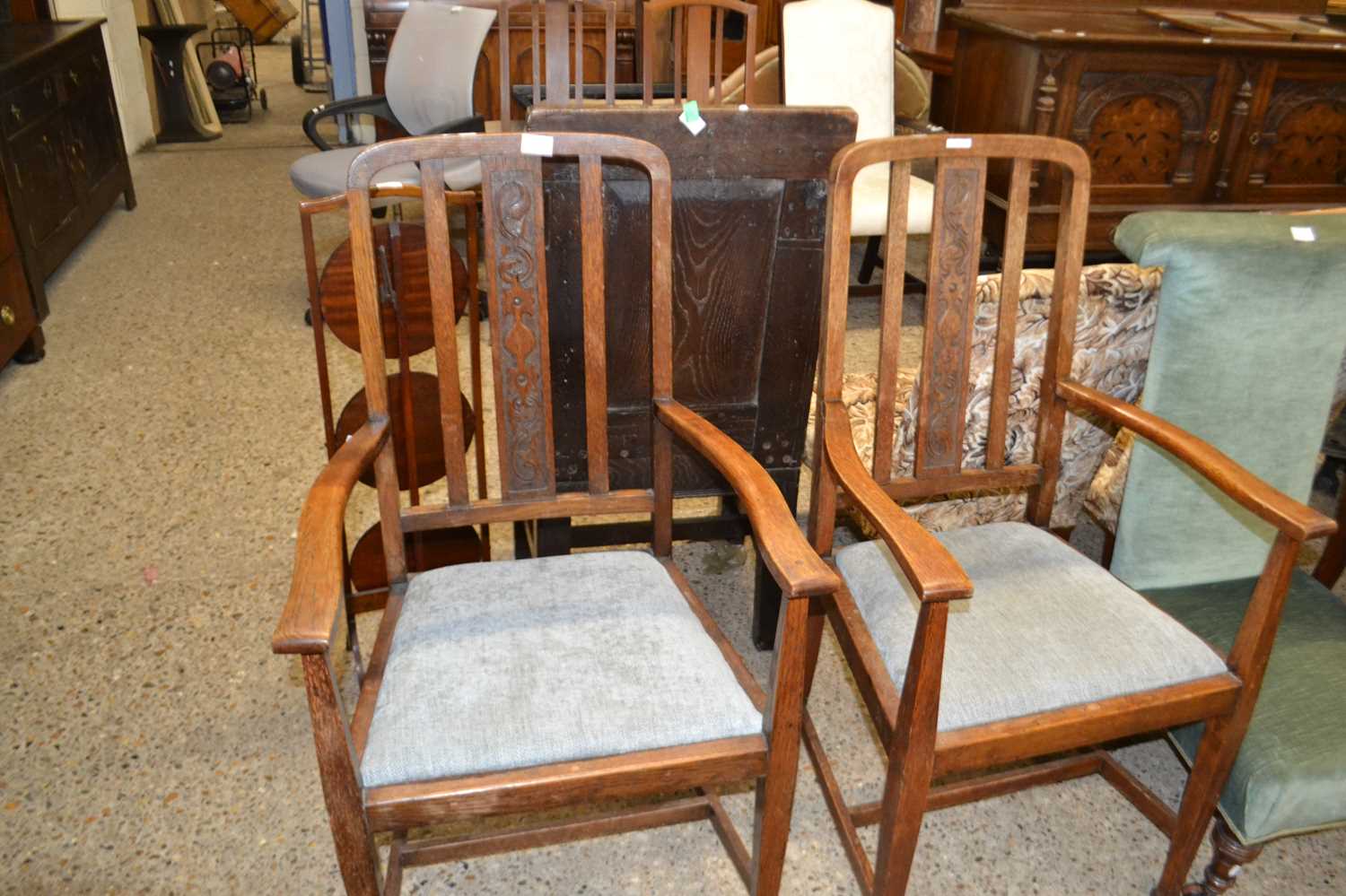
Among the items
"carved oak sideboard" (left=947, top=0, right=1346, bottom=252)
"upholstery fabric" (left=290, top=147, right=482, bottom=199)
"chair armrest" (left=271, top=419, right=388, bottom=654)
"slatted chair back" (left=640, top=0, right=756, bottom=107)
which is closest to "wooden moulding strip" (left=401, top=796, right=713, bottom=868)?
"chair armrest" (left=271, top=419, right=388, bottom=654)

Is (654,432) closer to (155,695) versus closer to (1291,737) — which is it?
(1291,737)

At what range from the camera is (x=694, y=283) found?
1.65 m

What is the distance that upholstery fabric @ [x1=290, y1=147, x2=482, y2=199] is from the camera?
3171 mm

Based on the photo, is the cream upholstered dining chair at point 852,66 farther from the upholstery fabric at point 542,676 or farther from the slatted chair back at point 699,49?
the upholstery fabric at point 542,676

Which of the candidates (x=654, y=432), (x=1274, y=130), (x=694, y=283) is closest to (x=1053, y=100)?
(x=1274, y=130)

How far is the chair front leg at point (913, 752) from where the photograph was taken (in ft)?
3.76

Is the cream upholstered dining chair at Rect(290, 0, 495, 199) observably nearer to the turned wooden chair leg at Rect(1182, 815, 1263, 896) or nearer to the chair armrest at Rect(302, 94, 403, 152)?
the chair armrest at Rect(302, 94, 403, 152)

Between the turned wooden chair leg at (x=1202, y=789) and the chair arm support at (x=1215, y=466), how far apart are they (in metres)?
0.29

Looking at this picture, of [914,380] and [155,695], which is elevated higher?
[914,380]

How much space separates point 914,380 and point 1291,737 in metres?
0.86

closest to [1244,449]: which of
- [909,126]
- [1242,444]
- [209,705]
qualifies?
[1242,444]

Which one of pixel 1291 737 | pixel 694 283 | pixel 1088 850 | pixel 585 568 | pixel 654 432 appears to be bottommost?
pixel 1088 850

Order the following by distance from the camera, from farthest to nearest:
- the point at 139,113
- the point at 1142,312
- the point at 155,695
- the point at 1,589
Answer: the point at 139,113 → the point at 1,589 → the point at 155,695 → the point at 1142,312

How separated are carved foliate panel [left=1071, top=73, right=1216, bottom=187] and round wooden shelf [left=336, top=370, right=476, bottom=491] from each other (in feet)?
9.02
